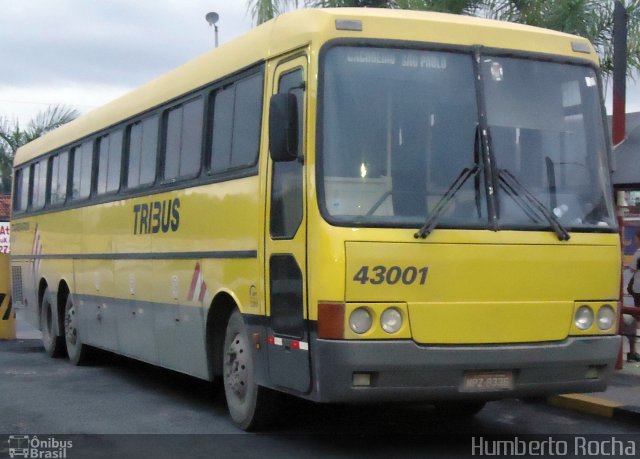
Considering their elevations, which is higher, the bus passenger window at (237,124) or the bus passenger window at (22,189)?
the bus passenger window at (22,189)

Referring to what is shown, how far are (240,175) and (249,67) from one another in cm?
89

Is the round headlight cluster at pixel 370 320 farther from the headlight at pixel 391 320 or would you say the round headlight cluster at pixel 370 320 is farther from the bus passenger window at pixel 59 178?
the bus passenger window at pixel 59 178

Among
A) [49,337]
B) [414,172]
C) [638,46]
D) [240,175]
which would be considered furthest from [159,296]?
[638,46]

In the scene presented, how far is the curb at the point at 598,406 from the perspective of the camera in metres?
9.80

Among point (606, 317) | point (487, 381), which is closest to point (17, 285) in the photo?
point (487, 381)

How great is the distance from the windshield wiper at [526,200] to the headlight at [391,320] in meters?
1.26

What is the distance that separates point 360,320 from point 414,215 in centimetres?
83

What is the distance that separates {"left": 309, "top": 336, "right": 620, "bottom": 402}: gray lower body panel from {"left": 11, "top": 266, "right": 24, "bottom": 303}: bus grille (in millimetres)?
11694

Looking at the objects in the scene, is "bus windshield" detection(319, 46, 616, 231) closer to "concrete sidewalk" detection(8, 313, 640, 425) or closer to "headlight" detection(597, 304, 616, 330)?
"headlight" detection(597, 304, 616, 330)

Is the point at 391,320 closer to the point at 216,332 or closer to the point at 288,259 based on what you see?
the point at 288,259

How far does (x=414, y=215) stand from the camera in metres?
7.84

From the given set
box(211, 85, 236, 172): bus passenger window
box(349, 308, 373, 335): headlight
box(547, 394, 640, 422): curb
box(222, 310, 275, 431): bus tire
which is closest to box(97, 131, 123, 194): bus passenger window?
box(211, 85, 236, 172): bus passenger window

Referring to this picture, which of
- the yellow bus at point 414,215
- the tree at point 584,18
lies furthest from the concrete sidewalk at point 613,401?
the tree at point 584,18

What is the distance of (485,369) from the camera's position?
789 centimetres
